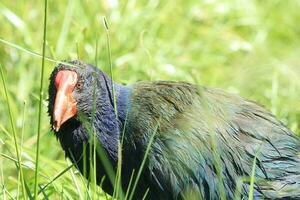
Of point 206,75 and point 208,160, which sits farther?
point 206,75

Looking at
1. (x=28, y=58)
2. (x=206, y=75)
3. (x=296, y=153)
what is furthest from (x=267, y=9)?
(x=296, y=153)

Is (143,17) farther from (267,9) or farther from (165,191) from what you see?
(165,191)

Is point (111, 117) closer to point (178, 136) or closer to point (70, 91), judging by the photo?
point (70, 91)

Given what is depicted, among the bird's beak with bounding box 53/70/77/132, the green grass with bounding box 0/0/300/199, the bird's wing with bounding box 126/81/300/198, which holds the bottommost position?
the bird's wing with bounding box 126/81/300/198

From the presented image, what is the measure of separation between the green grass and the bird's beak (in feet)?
2.19

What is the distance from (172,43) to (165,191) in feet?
9.07

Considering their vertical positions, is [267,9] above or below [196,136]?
above

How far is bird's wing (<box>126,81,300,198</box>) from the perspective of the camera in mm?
4172

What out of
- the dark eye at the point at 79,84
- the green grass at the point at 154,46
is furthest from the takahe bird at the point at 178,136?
the green grass at the point at 154,46

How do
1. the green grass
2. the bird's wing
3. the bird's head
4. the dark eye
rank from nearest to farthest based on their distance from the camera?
the bird's wing
the bird's head
the dark eye
the green grass

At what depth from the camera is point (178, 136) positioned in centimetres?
419

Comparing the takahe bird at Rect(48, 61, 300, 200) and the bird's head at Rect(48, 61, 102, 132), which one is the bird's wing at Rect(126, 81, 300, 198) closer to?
the takahe bird at Rect(48, 61, 300, 200)

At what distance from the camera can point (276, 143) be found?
4348 millimetres

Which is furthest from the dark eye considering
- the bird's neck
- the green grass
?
the green grass
